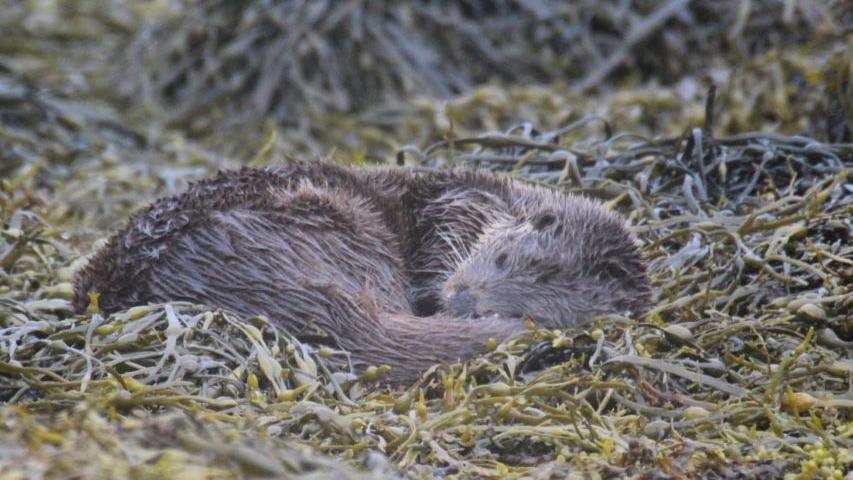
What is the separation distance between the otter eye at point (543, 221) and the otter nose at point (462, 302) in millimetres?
400

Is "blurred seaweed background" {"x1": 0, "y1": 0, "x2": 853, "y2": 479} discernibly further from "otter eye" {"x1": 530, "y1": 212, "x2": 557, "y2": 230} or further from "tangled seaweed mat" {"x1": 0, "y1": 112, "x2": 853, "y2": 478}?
"otter eye" {"x1": 530, "y1": 212, "x2": 557, "y2": 230}

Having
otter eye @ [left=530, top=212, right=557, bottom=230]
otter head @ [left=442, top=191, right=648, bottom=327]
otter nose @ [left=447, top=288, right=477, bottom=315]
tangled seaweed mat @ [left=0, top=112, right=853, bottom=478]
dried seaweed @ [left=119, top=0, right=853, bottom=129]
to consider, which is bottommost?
tangled seaweed mat @ [left=0, top=112, right=853, bottom=478]

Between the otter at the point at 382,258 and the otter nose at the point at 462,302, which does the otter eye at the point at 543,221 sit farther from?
the otter nose at the point at 462,302

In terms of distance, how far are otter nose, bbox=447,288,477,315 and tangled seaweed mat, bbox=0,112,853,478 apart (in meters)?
0.31

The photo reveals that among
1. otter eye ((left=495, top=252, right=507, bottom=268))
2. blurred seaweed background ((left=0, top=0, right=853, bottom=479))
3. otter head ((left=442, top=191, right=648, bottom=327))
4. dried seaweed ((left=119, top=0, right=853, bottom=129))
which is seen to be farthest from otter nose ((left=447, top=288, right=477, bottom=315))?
dried seaweed ((left=119, top=0, right=853, bottom=129))

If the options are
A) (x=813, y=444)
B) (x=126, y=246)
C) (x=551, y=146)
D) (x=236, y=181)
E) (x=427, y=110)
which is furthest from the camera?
(x=427, y=110)

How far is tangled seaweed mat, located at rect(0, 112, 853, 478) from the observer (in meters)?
2.10

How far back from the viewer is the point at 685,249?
4.04 metres

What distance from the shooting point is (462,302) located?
146 inches

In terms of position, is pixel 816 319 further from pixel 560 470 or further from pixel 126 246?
pixel 126 246

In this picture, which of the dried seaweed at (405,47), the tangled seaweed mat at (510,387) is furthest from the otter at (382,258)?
the dried seaweed at (405,47)

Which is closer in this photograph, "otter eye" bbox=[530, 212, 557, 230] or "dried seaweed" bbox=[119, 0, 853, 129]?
"otter eye" bbox=[530, 212, 557, 230]

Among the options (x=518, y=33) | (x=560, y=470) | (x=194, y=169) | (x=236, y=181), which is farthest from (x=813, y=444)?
(x=518, y=33)

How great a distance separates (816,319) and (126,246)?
188 centimetres
